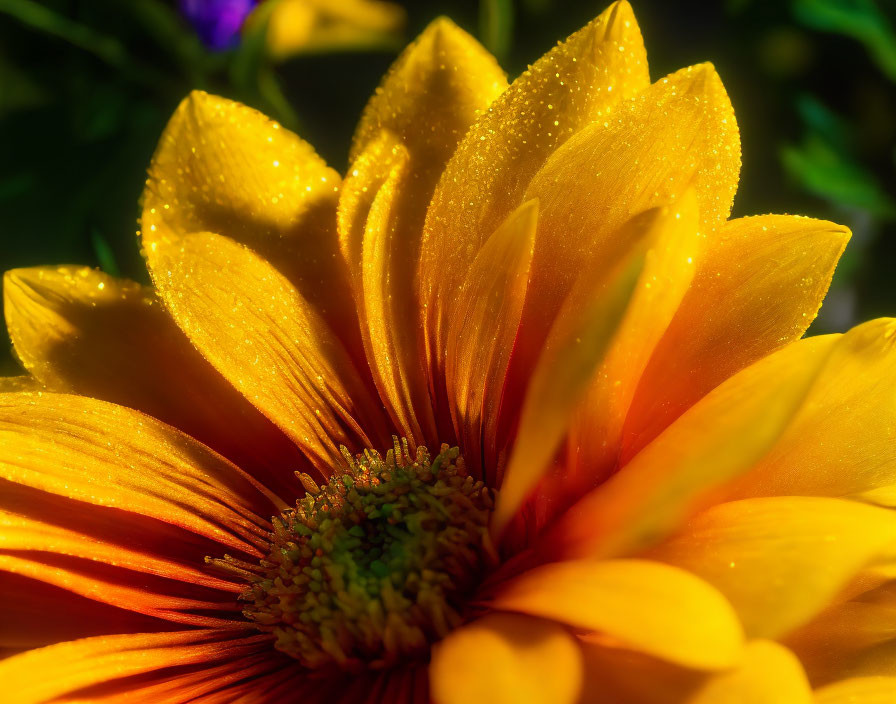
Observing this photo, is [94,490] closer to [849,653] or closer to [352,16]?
[849,653]

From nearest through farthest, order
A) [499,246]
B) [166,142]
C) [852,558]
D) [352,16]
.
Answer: [852,558] → [499,246] → [166,142] → [352,16]

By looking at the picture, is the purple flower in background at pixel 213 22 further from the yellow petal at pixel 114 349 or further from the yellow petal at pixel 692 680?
the yellow petal at pixel 692 680

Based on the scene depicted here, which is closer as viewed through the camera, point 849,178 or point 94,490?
point 94,490

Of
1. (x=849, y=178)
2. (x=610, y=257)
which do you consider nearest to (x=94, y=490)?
(x=610, y=257)

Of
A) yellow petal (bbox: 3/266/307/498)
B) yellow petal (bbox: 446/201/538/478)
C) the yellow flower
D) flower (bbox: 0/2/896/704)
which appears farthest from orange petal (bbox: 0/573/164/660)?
the yellow flower

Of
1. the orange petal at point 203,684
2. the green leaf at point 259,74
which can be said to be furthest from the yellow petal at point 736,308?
the green leaf at point 259,74

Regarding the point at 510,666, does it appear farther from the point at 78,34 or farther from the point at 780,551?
the point at 78,34

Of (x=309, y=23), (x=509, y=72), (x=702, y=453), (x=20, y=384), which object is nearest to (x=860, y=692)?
(x=702, y=453)

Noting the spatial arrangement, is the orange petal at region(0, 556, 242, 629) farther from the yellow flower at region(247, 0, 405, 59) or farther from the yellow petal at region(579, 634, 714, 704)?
the yellow flower at region(247, 0, 405, 59)
